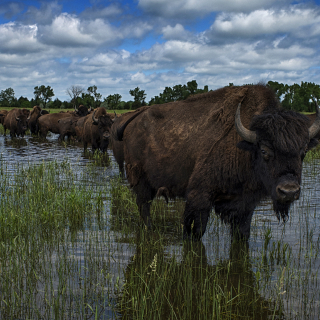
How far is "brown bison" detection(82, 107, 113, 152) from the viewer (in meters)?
18.1

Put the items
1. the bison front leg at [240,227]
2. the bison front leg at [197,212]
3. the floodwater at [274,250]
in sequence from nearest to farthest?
the floodwater at [274,250] → the bison front leg at [197,212] → the bison front leg at [240,227]

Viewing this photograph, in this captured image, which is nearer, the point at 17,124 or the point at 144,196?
the point at 144,196

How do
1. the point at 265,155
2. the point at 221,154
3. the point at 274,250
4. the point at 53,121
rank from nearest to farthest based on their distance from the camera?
1. the point at 265,155
2. the point at 221,154
3. the point at 274,250
4. the point at 53,121

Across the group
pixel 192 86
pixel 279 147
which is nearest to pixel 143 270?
pixel 279 147

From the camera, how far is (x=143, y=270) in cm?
482

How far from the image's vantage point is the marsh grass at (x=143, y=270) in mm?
3677

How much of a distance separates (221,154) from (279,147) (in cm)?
100

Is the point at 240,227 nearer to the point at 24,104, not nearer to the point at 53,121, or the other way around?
the point at 53,121

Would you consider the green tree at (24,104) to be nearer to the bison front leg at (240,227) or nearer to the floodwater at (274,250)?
the floodwater at (274,250)

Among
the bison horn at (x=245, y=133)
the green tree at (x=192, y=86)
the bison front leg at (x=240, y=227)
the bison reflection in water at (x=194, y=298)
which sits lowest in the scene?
the bison reflection in water at (x=194, y=298)

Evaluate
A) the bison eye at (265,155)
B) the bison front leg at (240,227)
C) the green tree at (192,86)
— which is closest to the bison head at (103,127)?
the bison front leg at (240,227)

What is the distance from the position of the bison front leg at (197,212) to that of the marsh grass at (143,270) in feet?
0.92

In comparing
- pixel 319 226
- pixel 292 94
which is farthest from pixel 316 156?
pixel 292 94

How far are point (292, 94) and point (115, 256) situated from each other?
110 metres
